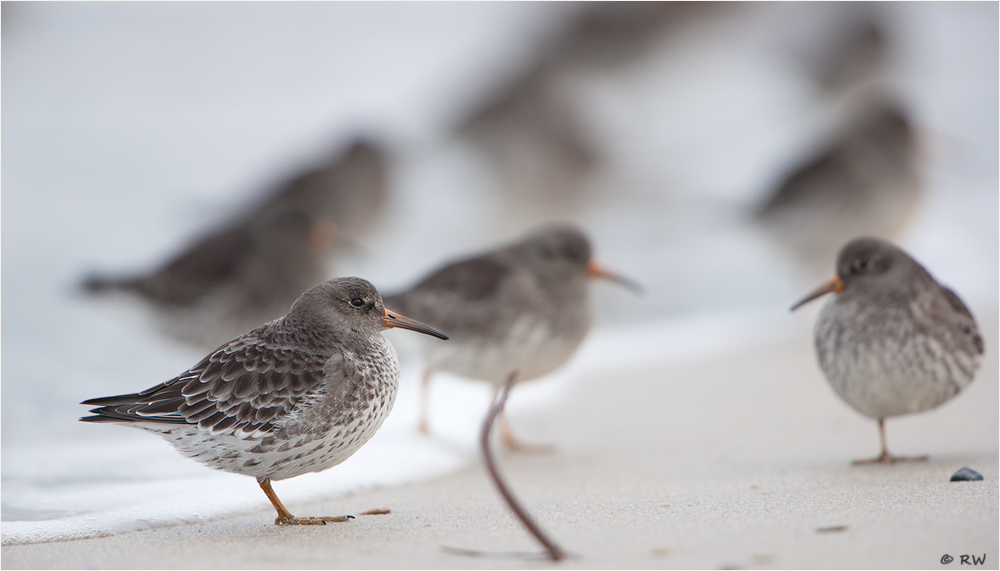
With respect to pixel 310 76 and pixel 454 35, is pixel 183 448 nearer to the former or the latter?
pixel 310 76

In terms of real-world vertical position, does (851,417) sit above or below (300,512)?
above

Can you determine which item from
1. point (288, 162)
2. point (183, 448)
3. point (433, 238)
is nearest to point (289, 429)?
point (183, 448)

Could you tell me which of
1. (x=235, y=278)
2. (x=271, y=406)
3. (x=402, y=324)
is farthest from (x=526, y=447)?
(x=235, y=278)

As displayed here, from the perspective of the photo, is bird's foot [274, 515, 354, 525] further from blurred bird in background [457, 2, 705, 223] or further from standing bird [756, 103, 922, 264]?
blurred bird in background [457, 2, 705, 223]

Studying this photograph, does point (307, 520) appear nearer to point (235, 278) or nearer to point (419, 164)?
point (235, 278)

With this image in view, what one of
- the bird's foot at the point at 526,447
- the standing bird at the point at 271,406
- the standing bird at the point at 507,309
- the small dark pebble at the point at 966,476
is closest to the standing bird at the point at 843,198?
the standing bird at the point at 507,309

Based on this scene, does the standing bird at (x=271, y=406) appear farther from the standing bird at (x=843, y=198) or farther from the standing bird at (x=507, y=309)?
the standing bird at (x=843, y=198)

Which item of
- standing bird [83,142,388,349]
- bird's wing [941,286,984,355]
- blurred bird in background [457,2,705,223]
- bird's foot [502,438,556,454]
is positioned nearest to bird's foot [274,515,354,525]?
bird's foot [502,438,556,454]
